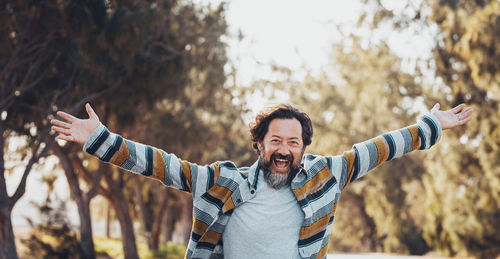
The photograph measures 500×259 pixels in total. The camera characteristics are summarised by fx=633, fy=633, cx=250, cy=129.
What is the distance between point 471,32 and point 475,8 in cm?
127

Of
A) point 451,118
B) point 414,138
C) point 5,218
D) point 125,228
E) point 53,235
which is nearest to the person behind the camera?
point 414,138

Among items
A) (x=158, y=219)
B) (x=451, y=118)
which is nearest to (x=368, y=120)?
(x=158, y=219)

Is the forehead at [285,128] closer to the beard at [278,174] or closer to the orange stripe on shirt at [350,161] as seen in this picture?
the beard at [278,174]

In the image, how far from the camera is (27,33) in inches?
449

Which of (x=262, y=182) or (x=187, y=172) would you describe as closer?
(x=187, y=172)

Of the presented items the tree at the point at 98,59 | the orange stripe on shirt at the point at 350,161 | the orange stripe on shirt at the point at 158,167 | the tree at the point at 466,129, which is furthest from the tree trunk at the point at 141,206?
the orange stripe on shirt at the point at 158,167

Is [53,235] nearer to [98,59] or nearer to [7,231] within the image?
[7,231]

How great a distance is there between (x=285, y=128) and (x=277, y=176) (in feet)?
0.81

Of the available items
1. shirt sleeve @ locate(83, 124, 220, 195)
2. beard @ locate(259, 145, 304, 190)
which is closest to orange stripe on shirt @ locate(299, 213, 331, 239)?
beard @ locate(259, 145, 304, 190)

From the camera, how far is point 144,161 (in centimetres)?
301

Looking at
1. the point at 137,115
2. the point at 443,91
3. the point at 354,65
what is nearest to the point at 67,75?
the point at 137,115

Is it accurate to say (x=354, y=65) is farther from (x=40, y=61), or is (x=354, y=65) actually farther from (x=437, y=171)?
(x=40, y=61)

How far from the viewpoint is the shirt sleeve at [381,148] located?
10.9 feet

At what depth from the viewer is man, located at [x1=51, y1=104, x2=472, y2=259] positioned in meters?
3.02
